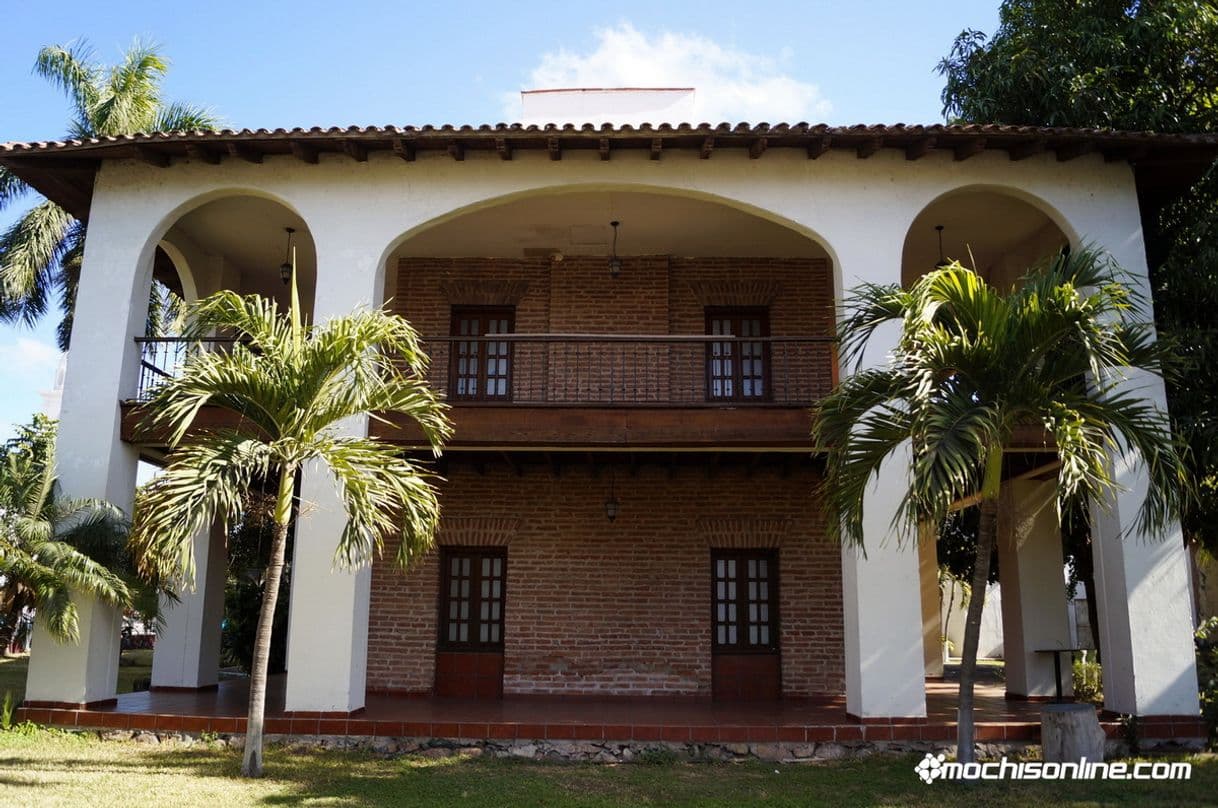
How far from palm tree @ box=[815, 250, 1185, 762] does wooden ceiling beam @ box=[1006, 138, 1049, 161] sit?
2690 mm

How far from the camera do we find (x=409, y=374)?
13250 mm

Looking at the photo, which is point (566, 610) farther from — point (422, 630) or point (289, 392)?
point (289, 392)

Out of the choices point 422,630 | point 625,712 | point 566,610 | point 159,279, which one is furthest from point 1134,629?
point 159,279

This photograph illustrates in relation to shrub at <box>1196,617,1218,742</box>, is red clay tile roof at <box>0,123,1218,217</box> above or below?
above

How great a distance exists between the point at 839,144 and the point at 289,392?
20.8ft

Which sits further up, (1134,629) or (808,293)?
(808,293)

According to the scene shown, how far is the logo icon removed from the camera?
A: 26.3 feet

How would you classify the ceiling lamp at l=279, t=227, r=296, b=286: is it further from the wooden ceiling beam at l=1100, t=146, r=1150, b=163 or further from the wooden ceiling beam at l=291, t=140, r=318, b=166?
the wooden ceiling beam at l=1100, t=146, r=1150, b=163

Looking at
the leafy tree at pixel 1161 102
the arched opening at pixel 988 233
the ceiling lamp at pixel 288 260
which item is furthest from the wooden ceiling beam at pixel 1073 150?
the ceiling lamp at pixel 288 260

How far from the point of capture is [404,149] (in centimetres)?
1041

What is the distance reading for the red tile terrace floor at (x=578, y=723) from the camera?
9.29m

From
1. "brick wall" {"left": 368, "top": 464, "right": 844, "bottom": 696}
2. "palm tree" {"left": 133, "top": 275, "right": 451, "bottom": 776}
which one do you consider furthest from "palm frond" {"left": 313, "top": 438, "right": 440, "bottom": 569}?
"brick wall" {"left": 368, "top": 464, "right": 844, "bottom": 696}

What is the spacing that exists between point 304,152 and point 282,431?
13.2 ft

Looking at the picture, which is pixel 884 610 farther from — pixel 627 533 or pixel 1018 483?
pixel 1018 483
